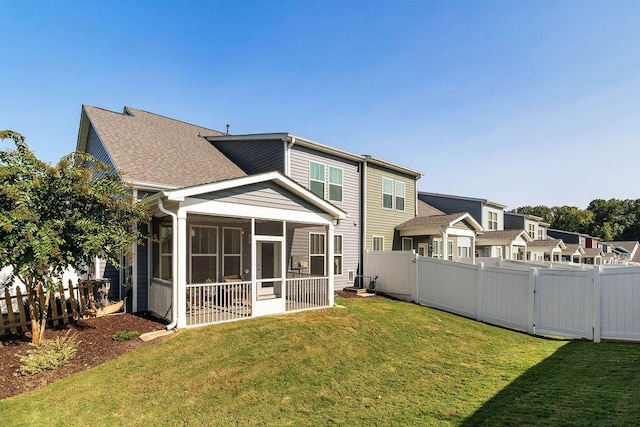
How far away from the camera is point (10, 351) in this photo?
21.6 feet

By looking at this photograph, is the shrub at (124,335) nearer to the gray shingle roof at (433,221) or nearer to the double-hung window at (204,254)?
the double-hung window at (204,254)

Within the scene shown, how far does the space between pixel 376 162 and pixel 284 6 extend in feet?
24.7

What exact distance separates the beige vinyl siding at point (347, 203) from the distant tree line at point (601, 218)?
79.9 m

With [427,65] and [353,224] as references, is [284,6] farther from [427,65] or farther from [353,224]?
[353,224]

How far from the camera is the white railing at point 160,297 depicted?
28.3 feet

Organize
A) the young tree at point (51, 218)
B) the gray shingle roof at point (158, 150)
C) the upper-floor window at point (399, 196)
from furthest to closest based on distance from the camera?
the upper-floor window at point (399, 196) → the gray shingle roof at point (158, 150) → the young tree at point (51, 218)

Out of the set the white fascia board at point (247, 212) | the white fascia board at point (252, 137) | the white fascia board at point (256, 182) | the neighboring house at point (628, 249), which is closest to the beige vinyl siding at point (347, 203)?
the white fascia board at point (252, 137)

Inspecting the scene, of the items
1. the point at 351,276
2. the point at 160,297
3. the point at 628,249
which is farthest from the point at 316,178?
the point at 628,249

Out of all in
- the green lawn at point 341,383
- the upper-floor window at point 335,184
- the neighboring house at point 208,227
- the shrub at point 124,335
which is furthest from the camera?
the upper-floor window at point 335,184

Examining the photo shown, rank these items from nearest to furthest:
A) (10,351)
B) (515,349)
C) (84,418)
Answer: (84,418) < (10,351) < (515,349)

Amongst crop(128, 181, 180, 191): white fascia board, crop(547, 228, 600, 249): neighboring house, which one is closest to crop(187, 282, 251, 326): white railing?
crop(128, 181, 180, 191): white fascia board

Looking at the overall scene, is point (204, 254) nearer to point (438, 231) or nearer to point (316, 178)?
point (316, 178)

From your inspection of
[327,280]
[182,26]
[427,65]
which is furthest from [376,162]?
[182,26]

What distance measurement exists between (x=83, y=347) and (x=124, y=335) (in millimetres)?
740
